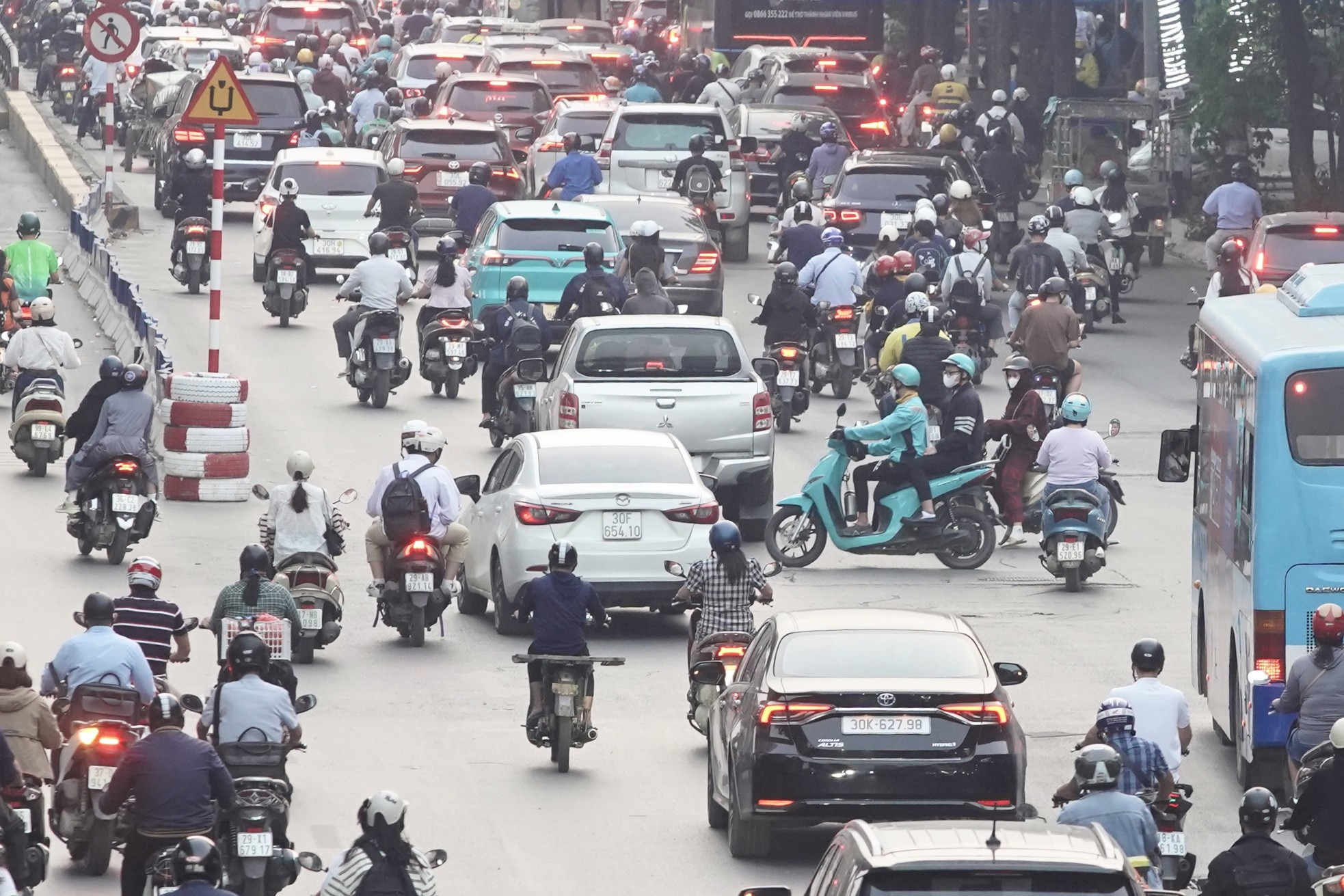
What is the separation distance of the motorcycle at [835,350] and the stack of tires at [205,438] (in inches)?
274

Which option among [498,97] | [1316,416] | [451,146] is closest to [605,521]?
[1316,416]

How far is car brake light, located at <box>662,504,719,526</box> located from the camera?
1909cm

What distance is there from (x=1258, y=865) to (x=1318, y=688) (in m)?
3.06

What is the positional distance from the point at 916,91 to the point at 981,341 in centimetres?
2319

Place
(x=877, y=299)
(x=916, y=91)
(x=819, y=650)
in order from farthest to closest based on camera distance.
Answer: (x=916, y=91) → (x=877, y=299) → (x=819, y=650)

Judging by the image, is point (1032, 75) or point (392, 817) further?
point (1032, 75)

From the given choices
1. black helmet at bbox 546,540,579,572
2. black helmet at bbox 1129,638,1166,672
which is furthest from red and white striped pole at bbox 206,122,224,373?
black helmet at bbox 1129,638,1166,672

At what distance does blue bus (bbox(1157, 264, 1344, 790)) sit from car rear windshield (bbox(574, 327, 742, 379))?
24.2 ft

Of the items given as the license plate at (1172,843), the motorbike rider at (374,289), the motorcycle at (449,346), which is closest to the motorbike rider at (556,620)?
the license plate at (1172,843)

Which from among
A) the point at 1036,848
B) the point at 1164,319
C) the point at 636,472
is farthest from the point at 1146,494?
the point at 1036,848

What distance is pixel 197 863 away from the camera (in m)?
9.62

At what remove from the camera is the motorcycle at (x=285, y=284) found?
32062 mm

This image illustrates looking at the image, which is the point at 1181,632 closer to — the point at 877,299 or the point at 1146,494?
the point at 1146,494

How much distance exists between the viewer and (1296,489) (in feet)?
46.2
